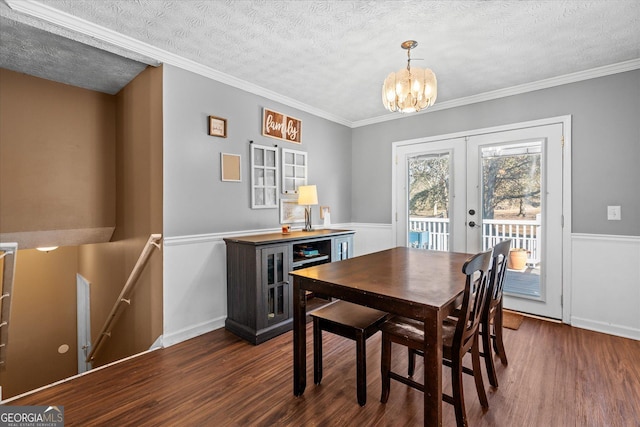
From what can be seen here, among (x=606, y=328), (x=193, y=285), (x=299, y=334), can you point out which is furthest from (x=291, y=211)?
(x=606, y=328)

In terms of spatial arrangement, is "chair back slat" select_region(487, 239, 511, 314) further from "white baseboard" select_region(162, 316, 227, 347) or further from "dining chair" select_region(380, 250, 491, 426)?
"white baseboard" select_region(162, 316, 227, 347)

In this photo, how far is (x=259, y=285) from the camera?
2613mm

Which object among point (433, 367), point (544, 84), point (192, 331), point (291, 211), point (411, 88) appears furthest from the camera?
point (291, 211)

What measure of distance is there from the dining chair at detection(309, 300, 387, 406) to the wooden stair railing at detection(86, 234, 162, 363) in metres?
1.60

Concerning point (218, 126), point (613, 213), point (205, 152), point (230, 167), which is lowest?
point (613, 213)

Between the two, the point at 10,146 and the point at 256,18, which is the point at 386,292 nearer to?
the point at 256,18

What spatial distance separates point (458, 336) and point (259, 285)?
1648 mm

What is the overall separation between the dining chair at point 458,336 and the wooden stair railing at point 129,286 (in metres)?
2.04

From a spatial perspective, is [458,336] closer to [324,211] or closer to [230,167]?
[230,167]

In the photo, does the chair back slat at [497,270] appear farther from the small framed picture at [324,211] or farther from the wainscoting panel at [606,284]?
the small framed picture at [324,211]

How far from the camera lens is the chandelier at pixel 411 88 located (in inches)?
82.0

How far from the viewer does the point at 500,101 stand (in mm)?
3361

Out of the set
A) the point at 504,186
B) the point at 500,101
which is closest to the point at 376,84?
the point at 500,101

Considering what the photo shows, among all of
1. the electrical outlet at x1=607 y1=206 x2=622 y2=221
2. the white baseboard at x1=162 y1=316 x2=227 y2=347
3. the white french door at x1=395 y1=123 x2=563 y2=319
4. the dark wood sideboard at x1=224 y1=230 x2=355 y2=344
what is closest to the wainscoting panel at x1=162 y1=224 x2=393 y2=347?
the white baseboard at x1=162 y1=316 x2=227 y2=347
